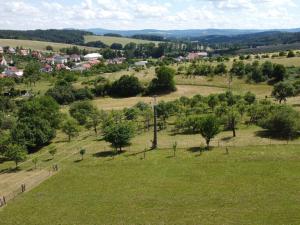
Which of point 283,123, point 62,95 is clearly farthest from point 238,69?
point 283,123

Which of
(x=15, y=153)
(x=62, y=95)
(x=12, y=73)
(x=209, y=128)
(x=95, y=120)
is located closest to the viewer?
Result: (x=15, y=153)

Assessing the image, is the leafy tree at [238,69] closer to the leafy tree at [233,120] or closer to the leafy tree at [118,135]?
the leafy tree at [233,120]

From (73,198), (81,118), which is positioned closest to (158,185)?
(73,198)

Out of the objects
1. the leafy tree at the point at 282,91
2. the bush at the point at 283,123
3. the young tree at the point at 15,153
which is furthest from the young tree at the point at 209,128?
the leafy tree at the point at 282,91

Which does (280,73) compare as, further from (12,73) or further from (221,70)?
(12,73)

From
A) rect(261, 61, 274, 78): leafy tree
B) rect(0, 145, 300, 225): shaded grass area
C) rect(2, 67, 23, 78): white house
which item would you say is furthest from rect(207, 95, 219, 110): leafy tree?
rect(2, 67, 23, 78): white house

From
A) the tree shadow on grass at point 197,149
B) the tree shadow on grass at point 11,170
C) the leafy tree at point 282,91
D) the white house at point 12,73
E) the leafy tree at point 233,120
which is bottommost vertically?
the tree shadow on grass at point 11,170

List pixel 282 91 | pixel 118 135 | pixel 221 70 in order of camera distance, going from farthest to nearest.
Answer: pixel 221 70, pixel 282 91, pixel 118 135
